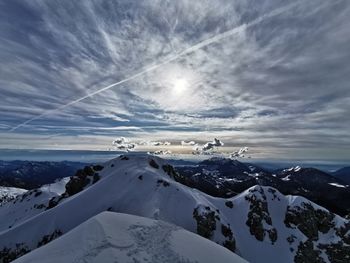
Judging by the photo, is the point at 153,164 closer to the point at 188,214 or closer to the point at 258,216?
the point at 188,214

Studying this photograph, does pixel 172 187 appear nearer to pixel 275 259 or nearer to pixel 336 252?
pixel 275 259

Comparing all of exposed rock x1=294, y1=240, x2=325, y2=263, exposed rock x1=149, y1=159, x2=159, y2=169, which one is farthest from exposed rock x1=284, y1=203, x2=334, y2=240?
exposed rock x1=149, y1=159, x2=159, y2=169

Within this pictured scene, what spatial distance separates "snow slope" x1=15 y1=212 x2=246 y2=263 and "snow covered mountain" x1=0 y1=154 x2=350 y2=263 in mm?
46260

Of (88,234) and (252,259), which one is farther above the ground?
(88,234)

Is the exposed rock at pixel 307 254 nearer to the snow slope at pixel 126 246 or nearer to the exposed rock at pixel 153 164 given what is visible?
the exposed rock at pixel 153 164

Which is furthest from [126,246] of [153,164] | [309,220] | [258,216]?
[309,220]

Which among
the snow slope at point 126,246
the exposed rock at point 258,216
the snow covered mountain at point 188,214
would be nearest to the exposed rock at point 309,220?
the snow covered mountain at point 188,214

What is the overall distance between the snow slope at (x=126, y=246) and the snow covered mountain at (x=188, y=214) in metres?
46.3

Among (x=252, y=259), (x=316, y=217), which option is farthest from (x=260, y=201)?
(x=252, y=259)

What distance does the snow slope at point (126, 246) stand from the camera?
68.4ft

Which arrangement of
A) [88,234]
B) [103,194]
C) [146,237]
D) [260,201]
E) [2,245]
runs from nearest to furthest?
[88,234] < [146,237] < [2,245] < [103,194] < [260,201]

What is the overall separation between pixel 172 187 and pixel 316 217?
7079 cm

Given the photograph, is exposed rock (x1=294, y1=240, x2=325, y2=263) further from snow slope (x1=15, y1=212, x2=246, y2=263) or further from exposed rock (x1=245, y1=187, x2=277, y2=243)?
snow slope (x1=15, y1=212, x2=246, y2=263)

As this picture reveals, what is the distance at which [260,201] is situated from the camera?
125 metres
